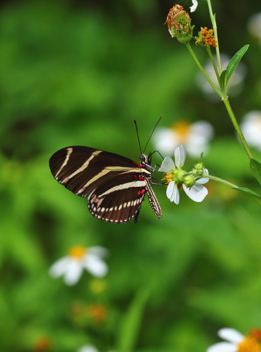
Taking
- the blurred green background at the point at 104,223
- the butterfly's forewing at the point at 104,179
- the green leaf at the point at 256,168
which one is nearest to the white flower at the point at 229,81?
the blurred green background at the point at 104,223

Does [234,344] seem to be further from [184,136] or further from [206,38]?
[184,136]

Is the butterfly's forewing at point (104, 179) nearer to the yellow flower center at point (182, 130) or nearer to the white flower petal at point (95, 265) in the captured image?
the white flower petal at point (95, 265)

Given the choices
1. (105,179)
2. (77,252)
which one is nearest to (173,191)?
(105,179)

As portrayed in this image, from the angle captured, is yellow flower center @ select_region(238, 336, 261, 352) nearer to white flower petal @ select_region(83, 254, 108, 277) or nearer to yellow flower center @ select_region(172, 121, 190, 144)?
white flower petal @ select_region(83, 254, 108, 277)

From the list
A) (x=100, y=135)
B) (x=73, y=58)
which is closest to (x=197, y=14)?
(x=73, y=58)

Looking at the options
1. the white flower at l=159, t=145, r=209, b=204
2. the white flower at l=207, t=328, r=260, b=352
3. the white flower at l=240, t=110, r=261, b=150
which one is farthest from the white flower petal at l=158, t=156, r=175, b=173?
the white flower at l=240, t=110, r=261, b=150
